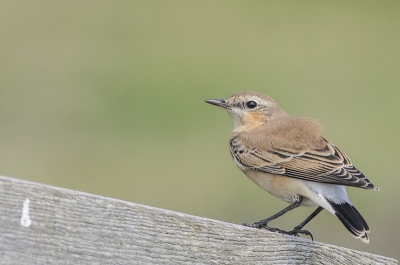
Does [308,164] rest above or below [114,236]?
above

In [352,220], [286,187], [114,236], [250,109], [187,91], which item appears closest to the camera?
[114,236]

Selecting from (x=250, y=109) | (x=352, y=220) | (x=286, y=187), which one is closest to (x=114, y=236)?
(x=352, y=220)

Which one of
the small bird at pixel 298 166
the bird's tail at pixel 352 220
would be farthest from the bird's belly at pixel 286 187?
the bird's tail at pixel 352 220

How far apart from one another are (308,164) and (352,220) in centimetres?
108

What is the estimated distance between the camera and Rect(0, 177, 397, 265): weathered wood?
411 cm

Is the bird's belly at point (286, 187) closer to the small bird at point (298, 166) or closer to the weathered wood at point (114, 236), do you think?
the small bird at point (298, 166)

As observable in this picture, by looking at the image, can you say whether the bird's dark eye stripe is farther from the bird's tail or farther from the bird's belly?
the bird's tail

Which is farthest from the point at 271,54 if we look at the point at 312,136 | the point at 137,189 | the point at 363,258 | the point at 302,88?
the point at 363,258

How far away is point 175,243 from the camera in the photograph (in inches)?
173

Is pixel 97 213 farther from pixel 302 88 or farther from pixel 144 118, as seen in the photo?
pixel 302 88

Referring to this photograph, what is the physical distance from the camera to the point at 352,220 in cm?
621

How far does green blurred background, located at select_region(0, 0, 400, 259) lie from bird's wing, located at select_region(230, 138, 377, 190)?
9.70 ft

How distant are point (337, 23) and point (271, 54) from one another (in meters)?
2.91

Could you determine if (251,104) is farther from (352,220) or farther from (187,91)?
(187,91)
